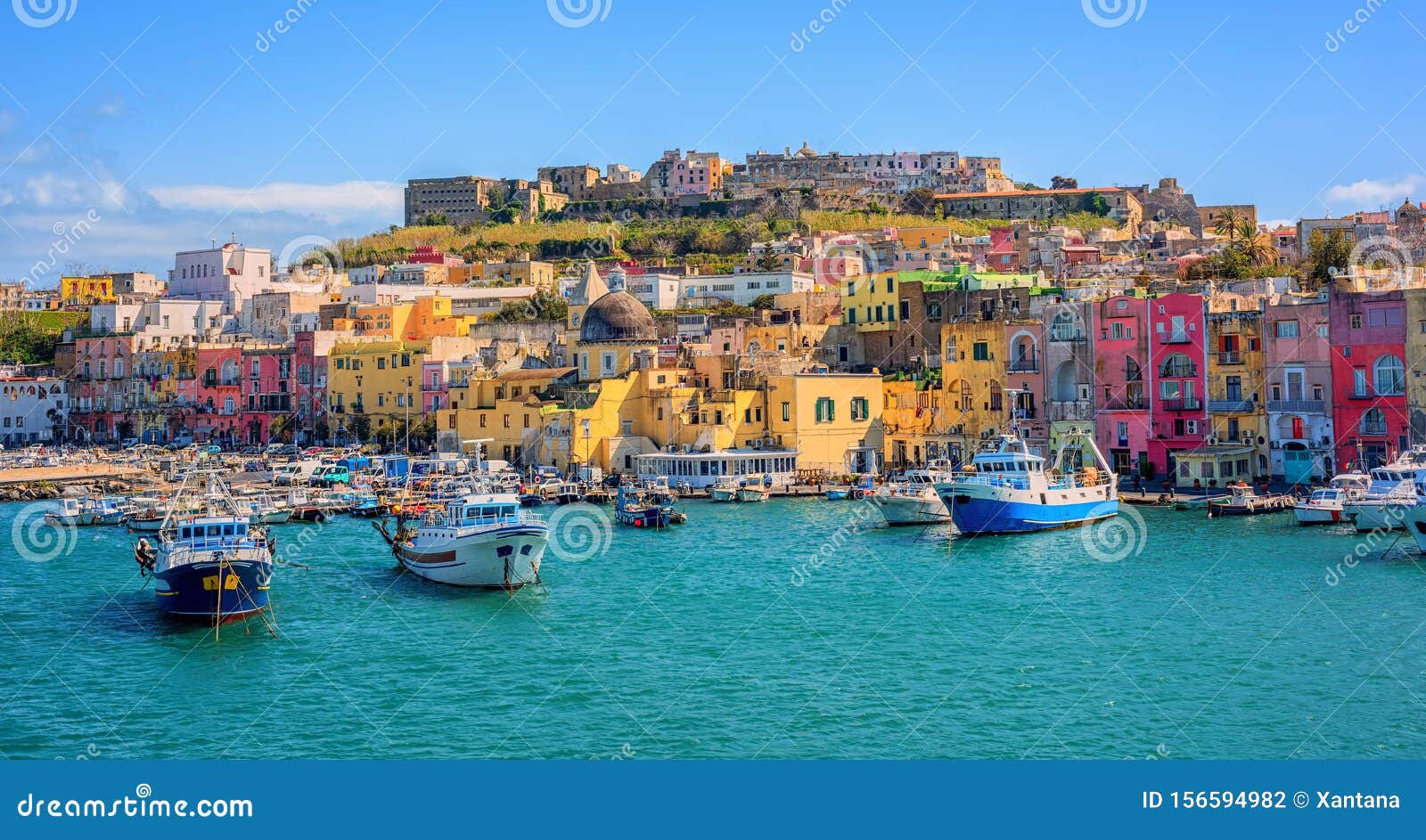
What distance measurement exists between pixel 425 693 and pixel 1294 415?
120 ft

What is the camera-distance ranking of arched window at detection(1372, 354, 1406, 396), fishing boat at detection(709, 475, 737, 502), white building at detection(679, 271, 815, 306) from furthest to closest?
1. white building at detection(679, 271, 815, 306)
2. fishing boat at detection(709, 475, 737, 502)
3. arched window at detection(1372, 354, 1406, 396)

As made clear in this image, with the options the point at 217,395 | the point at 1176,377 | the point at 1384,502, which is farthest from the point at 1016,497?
the point at 217,395

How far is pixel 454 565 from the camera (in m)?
32.0

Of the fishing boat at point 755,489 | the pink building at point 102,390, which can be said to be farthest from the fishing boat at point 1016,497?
the pink building at point 102,390

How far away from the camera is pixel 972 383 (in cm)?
5672

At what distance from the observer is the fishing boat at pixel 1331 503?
3975 cm

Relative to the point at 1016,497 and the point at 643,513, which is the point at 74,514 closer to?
the point at 643,513

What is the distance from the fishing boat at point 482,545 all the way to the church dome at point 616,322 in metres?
32.1

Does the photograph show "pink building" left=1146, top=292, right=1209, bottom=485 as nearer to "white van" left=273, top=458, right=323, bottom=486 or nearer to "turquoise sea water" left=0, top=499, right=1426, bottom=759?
"turquoise sea water" left=0, top=499, right=1426, bottom=759

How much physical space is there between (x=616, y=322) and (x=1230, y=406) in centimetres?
2844

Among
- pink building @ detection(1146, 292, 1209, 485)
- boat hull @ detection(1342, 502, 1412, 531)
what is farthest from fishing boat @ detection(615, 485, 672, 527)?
boat hull @ detection(1342, 502, 1412, 531)

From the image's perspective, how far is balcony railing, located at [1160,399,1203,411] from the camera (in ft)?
164

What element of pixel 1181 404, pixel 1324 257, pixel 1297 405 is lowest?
pixel 1297 405

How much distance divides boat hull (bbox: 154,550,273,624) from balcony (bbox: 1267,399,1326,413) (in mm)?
35892
